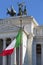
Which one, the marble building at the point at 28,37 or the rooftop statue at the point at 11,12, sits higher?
the rooftop statue at the point at 11,12

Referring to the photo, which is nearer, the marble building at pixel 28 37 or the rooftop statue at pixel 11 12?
the marble building at pixel 28 37

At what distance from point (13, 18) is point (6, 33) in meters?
4.16

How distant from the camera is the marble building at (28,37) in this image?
42250 millimetres

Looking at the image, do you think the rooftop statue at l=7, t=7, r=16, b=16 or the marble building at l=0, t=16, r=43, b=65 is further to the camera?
the rooftop statue at l=7, t=7, r=16, b=16

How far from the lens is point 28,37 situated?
43906 millimetres

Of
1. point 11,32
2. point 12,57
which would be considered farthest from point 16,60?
point 11,32

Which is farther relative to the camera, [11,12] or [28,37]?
[11,12]

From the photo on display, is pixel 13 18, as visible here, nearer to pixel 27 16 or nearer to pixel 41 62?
pixel 27 16

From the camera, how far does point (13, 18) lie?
148 ft

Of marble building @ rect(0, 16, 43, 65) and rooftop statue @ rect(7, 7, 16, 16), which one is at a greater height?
rooftop statue @ rect(7, 7, 16, 16)

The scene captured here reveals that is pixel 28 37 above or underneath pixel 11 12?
underneath

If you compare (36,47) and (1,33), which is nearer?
(1,33)

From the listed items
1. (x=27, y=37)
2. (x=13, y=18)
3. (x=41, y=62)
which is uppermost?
(x=13, y=18)

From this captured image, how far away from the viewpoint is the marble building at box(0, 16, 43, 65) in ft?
139
